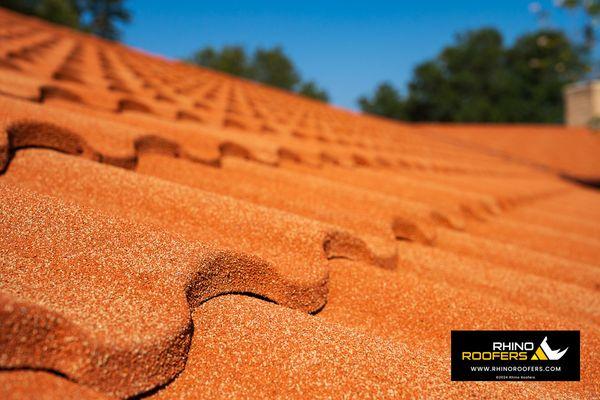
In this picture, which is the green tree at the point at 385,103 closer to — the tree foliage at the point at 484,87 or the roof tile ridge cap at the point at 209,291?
the tree foliage at the point at 484,87

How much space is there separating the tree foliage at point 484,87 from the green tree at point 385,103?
0.10 metres

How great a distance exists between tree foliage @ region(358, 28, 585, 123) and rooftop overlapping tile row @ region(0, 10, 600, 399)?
37.7 meters

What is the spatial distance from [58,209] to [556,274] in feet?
5.20

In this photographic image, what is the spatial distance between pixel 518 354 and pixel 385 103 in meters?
46.0

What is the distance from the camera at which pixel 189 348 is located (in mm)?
645

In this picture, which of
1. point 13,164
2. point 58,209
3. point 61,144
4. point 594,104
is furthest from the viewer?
point 594,104

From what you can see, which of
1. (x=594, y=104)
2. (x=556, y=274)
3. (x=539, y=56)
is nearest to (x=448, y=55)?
(x=539, y=56)

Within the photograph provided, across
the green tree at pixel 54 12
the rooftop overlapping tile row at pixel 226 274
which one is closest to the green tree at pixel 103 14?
the green tree at pixel 54 12

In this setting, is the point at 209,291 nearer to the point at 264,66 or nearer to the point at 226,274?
the point at 226,274

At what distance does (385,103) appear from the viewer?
44.7 meters

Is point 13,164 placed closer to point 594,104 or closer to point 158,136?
point 158,136

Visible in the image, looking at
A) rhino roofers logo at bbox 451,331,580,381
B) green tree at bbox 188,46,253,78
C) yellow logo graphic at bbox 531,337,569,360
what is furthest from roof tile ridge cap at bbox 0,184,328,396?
green tree at bbox 188,46,253,78

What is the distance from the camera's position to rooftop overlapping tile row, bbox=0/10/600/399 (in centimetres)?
58

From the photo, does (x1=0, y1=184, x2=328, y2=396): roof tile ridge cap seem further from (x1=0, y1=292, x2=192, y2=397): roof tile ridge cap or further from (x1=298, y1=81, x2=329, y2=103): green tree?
(x1=298, y1=81, x2=329, y2=103): green tree
